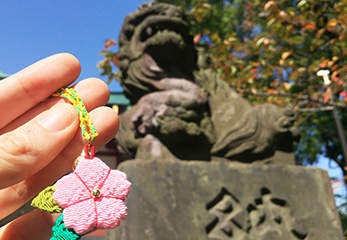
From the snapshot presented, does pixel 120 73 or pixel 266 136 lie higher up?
pixel 120 73

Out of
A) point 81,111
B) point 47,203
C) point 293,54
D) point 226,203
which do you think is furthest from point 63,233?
point 293,54

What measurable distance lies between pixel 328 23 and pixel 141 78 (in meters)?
1.82

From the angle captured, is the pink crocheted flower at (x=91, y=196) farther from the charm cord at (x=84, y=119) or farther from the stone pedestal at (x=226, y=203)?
the stone pedestal at (x=226, y=203)

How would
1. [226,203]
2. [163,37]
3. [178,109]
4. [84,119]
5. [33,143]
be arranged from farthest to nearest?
1. [163,37]
2. [178,109]
3. [226,203]
4. [84,119]
5. [33,143]

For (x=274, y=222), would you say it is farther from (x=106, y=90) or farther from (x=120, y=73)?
(x=120, y=73)

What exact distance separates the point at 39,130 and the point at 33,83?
0.24 metres

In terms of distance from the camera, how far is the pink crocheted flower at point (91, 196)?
65 centimetres

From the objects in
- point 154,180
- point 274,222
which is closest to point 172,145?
point 154,180

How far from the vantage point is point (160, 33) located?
2.08 meters

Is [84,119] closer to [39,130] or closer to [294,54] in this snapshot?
[39,130]

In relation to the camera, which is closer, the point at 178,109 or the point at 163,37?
the point at 178,109

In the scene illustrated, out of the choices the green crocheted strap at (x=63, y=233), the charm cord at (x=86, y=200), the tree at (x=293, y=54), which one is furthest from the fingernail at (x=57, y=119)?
the tree at (x=293, y=54)

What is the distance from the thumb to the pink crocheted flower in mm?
96

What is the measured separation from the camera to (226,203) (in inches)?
59.6
